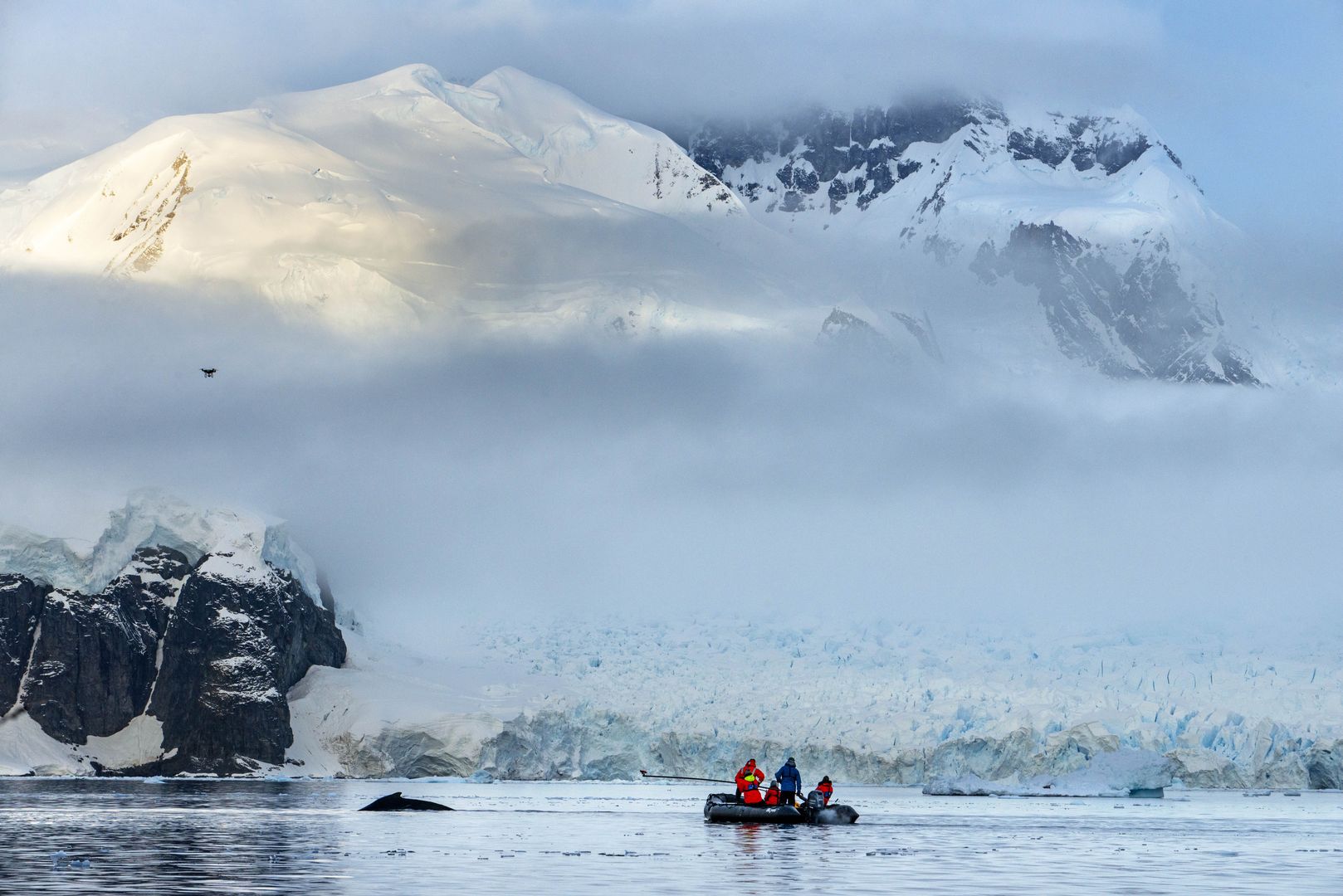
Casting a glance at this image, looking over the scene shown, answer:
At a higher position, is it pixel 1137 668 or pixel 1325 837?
pixel 1137 668

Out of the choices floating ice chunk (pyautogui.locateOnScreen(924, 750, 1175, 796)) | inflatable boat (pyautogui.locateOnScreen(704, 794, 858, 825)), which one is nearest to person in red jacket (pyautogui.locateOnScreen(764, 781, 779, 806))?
inflatable boat (pyautogui.locateOnScreen(704, 794, 858, 825))

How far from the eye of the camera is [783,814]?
8269 centimetres

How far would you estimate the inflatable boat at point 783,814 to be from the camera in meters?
82.7

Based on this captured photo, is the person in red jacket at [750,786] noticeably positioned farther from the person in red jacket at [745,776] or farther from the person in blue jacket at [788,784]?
the person in blue jacket at [788,784]

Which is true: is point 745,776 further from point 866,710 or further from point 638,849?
point 866,710

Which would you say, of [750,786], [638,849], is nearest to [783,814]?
[750,786]

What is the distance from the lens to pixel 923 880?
54156 millimetres

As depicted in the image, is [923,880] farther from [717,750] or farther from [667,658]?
[667,658]

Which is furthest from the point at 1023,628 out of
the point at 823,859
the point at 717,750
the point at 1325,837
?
the point at 823,859

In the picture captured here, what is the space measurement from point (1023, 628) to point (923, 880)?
136057mm

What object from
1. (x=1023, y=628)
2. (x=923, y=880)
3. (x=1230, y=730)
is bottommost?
(x=923, y=880)

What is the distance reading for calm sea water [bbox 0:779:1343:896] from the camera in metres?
52.2

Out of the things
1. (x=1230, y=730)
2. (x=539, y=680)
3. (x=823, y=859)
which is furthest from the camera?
(x=539, y=680)

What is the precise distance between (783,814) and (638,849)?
53.0ft
